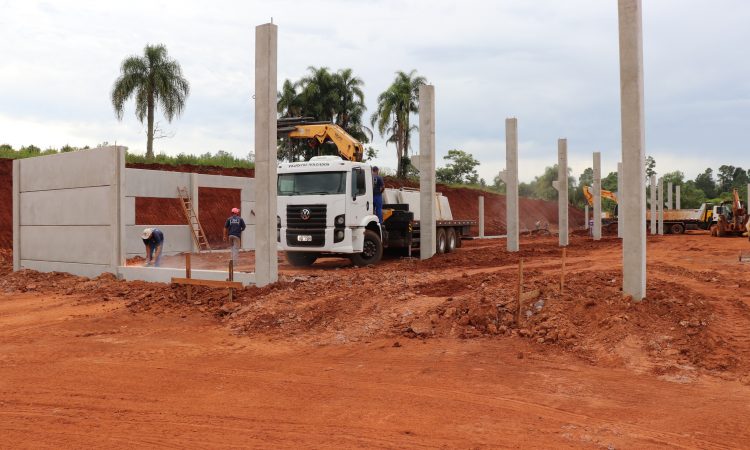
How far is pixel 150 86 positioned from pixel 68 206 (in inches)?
882

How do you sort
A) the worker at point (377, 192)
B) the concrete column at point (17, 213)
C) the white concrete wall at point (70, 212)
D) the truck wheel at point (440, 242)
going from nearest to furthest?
the white concrete wall at point (70, 212) < the worker at point (377, 192) < the concrete column at point (17, 213) < the truck wheel at point (440, 242)

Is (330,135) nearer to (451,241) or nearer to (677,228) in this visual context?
(451,241)

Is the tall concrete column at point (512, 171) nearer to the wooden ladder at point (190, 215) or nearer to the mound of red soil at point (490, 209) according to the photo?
the wooden ladder at point (190, 215)

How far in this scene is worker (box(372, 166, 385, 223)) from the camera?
16.6 meters

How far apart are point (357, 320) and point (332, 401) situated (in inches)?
141

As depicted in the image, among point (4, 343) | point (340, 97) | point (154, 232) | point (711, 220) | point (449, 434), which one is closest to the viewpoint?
point (449, 434)

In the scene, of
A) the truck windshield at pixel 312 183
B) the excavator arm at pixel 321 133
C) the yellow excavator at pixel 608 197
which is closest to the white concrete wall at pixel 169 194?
the excavator arm at pixel 321 133

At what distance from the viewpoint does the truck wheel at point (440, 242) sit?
20.5 meters

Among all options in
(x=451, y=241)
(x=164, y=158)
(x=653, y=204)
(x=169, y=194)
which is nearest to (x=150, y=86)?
(x=164, y=158)

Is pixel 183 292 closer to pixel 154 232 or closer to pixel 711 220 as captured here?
pixel 154 232

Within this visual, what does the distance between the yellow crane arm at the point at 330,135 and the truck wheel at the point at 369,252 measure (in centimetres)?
294

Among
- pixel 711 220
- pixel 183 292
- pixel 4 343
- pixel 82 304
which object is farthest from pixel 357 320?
pixel 711 220

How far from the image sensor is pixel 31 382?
6.79 meters

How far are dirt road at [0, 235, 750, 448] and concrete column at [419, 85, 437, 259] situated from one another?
235 inches
